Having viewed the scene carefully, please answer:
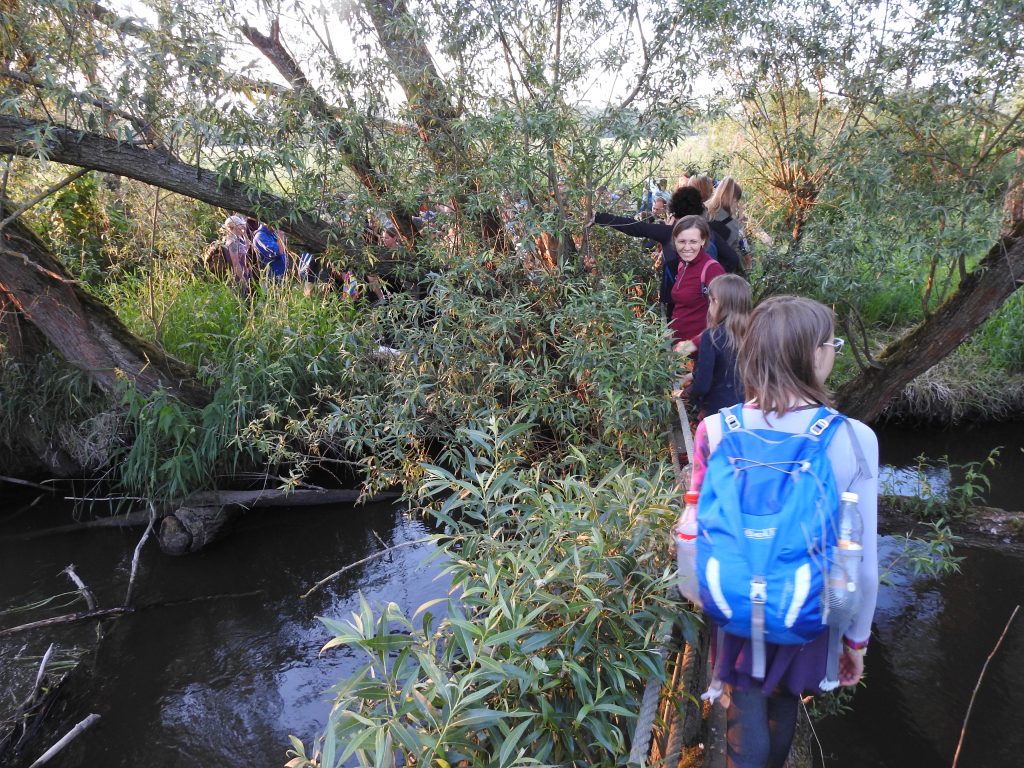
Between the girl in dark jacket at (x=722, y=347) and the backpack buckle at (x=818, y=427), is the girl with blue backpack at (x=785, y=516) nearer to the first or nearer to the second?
the backpack buckle at (x=818, y=427)

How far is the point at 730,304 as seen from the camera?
11.1 ft

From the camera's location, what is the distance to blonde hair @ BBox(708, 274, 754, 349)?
3312mm

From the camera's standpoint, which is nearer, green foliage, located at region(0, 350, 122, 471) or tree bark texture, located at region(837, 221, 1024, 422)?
tree bark texture, located at region(837, 221, 1024, 422)

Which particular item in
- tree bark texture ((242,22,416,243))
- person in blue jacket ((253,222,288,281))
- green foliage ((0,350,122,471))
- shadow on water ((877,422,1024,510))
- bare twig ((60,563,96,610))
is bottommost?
bare twig ((60,563,96,610))

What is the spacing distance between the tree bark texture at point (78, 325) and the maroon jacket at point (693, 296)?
160 inches

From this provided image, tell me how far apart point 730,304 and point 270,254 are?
489cm

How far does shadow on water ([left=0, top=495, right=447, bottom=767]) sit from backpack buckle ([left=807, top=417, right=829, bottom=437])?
2027mm

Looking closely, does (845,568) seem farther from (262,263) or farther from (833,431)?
(262,263)

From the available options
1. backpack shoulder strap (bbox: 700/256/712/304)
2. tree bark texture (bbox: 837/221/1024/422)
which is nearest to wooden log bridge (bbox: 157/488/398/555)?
backpack shoulder strap (bbox: 700/256/712/304)

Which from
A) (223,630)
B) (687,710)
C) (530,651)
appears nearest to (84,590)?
(223,630)

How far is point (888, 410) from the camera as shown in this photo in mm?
7031

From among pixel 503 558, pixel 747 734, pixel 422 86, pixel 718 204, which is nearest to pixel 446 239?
pixel 422 86

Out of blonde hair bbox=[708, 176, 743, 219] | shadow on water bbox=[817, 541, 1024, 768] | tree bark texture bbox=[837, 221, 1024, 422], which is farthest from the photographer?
blonde hair bbox=[708, 176, 743, 219]

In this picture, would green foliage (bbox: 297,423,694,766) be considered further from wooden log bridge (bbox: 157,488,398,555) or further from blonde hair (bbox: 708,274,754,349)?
wooden log bridge (bbox: 157,488,398,555)
